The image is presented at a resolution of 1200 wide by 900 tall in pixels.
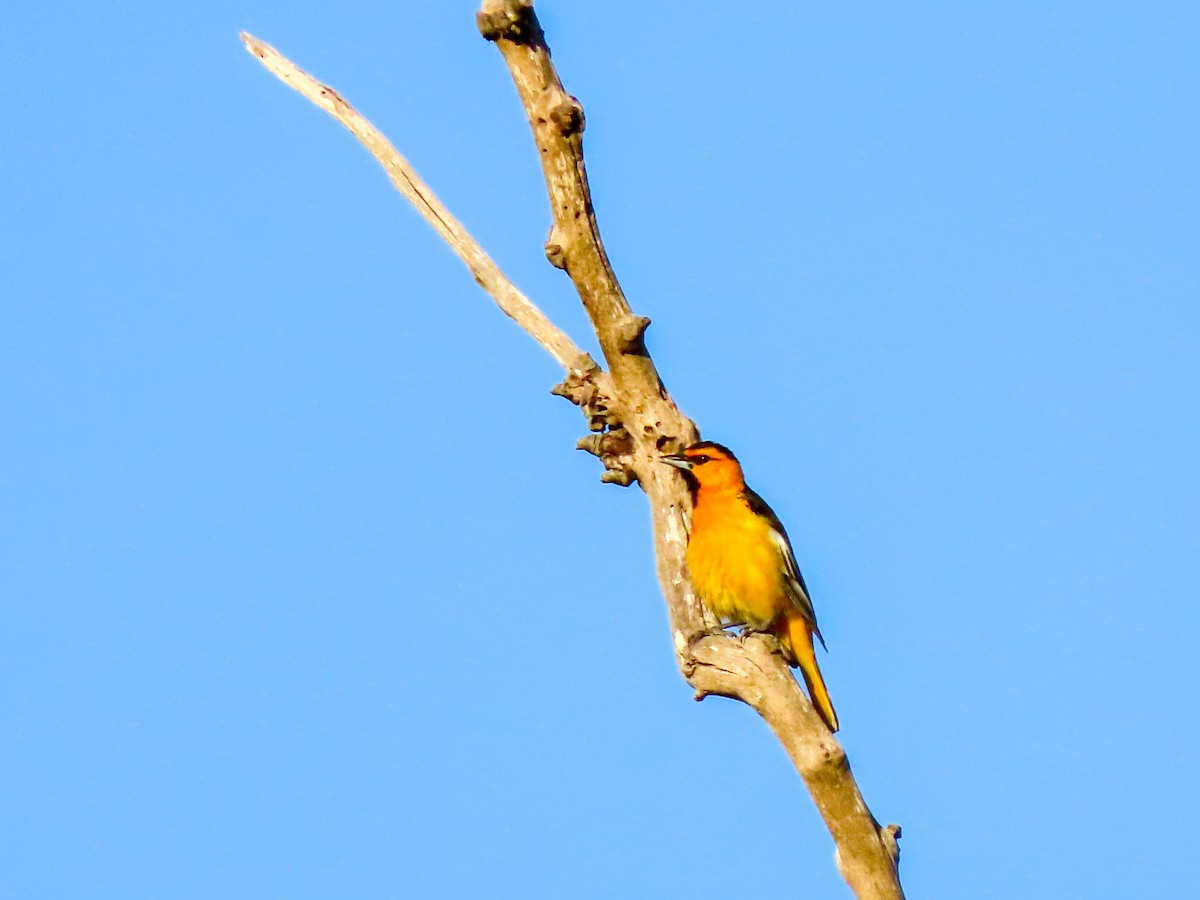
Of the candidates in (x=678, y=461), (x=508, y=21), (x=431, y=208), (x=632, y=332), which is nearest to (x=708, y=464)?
(x=678, y=461)

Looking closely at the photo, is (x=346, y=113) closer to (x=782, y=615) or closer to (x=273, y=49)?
(x=273, y=49)

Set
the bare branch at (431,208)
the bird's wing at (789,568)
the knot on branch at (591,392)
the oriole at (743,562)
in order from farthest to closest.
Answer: the bird's wing at (789,568) → the oriole at (743,562) → the bare branch at (431,208) → the knot on branch at (591,392)

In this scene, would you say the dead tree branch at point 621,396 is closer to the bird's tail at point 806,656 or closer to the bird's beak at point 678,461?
the bird's beak at point 678,461

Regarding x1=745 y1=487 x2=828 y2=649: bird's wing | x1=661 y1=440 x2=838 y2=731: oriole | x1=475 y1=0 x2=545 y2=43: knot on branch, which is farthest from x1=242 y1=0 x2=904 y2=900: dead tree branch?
x1=745 y1=487 x2=828 y2=649: bird's wing

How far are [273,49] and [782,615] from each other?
462 cm

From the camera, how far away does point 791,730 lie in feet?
22.3

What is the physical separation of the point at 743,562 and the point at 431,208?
2.78m

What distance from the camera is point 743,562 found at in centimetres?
885

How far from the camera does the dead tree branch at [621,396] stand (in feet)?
21.9

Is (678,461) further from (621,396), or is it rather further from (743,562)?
(743,562)

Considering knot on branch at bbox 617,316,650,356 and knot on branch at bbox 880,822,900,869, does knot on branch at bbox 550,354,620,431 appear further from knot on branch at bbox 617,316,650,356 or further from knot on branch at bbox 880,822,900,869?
knot on branch at bbox 880,822,900,869

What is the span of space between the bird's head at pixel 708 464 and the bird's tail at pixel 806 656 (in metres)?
1.04

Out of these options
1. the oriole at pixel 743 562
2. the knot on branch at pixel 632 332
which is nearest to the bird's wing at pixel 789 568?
the oriole at pixel 743 562

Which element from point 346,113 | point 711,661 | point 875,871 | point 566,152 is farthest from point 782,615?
point 346,113
